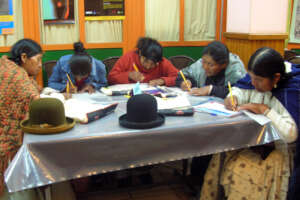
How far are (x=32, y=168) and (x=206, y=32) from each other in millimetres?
3316

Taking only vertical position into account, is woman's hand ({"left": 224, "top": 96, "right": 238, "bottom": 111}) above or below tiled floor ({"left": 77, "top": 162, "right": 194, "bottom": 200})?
above

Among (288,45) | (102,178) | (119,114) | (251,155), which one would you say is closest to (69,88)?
(102,178)

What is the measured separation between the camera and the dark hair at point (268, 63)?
69.4 inches

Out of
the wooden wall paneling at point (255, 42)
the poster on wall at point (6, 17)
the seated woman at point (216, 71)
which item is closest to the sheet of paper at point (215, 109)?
the seated woman at point (216, 71)

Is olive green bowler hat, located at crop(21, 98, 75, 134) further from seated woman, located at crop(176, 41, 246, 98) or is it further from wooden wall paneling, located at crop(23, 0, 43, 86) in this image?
wooden wall paneling, located at crop(23, 0, 43, 86)

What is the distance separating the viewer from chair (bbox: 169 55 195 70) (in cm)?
374

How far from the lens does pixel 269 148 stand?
187 centimetres

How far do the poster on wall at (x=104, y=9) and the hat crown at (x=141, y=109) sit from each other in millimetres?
2348

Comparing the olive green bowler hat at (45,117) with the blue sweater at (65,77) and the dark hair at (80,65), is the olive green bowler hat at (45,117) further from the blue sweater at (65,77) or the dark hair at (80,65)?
the blue sweater at (65,77)

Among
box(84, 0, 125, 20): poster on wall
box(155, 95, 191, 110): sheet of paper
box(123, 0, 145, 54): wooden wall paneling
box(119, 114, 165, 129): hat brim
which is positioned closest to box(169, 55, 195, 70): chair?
box(123, 0, 145, 54): wooden wall paneling

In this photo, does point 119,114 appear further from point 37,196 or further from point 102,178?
point 102,178

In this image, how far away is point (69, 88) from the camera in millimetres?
2617

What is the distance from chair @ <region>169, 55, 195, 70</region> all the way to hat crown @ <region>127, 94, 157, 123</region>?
87.2 inches

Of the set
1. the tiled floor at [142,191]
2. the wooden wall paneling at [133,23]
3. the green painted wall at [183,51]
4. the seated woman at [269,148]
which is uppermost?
the wooden wall paneling at [133,23]
